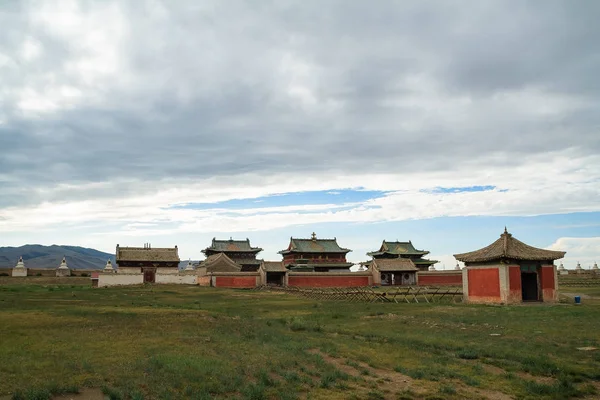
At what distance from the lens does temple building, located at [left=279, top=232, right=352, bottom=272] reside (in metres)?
84.6

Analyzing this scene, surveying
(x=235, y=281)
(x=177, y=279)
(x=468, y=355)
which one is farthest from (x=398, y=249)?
(x=468, y=355)

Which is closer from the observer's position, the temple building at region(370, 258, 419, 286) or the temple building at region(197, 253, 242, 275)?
the temple building at region(370, 258, 419, 286)

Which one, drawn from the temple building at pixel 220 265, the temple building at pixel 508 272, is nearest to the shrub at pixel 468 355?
the temple building at pixel 508 272

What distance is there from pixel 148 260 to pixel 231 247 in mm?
17557

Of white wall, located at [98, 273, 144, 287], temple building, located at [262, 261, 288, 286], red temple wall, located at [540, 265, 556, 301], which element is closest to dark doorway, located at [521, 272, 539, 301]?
red temple wall, located at [540, 265, 556, 301]

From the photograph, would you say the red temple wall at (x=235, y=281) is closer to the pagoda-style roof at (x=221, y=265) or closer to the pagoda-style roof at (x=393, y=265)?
the pagoda-style roof at (x=221, y=265)

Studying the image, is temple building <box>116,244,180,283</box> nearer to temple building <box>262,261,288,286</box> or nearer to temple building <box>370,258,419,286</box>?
temple building <box>262,261,288,286</box>

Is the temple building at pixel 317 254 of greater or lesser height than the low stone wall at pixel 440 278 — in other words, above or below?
above

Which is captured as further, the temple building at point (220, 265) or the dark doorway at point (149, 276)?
the temple building at point (220, 265)

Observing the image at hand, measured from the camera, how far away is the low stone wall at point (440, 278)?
7306cm

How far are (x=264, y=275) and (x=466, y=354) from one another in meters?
54.3

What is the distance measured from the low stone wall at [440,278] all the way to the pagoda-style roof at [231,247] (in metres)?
31.8

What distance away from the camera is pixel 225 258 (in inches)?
3147

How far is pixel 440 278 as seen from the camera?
246ft
